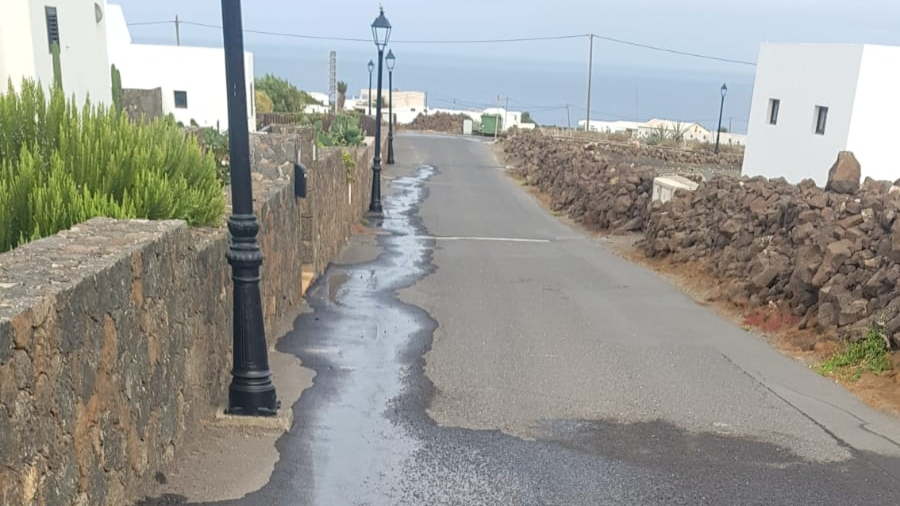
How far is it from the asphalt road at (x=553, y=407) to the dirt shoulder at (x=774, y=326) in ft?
0.75

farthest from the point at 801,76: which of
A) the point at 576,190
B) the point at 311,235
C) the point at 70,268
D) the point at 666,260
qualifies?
the point at 70,268

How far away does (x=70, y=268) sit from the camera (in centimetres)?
346

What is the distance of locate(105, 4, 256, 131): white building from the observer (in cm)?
3528

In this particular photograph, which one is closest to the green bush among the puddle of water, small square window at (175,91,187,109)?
the puddle of water

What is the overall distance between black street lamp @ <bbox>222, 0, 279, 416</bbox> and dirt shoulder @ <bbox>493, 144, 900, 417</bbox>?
213 inches

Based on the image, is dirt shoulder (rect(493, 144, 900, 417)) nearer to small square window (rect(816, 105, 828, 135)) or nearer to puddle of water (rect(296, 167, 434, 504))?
puddle of water (rect(296, 167, 434, 504))

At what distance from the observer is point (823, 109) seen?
2741cm

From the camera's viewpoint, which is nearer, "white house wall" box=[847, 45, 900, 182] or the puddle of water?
the puddle of water

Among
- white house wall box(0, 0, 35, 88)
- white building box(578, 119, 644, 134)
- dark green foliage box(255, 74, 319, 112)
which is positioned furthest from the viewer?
white building box(578, 119, 644, 134)

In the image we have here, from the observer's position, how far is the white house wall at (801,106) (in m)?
26.2

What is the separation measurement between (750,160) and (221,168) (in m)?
28.4

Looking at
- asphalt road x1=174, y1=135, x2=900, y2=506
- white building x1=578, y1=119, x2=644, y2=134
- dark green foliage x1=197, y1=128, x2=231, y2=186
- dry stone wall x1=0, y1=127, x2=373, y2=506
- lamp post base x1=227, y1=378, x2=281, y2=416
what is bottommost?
white building x1=578, y1=119, x2=644, y2=134

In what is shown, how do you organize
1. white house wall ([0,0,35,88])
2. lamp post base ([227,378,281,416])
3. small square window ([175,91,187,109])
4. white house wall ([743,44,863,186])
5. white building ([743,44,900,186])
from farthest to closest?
small square window ([175,91,187,109])
white house wall ([743,44,863,186])
white building ([743,44,900,186])
white house wall ([0,0,35,88])
lamp post base ([227,378,281,416])

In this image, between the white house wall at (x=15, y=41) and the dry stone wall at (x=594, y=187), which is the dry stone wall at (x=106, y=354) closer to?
the white house wall at (x=15, y=41)
